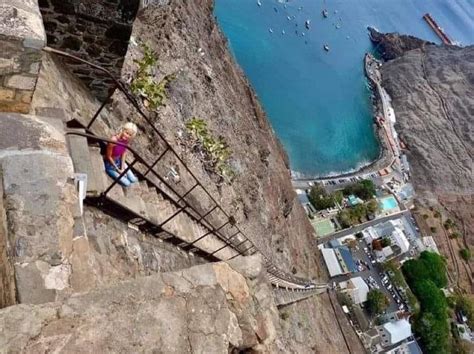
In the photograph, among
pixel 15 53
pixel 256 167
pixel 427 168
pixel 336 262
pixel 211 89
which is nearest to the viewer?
pixel 15 53

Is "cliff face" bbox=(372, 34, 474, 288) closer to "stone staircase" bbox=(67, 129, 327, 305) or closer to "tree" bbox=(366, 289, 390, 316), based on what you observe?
"tree" bbox=(366, 289, 390, 316)

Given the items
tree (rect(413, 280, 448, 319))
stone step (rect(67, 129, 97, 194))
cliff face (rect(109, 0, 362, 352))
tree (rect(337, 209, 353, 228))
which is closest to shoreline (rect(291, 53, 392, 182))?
tree (rect(337, 209, 353, 228))

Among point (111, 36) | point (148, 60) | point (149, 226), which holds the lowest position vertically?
point (148, 60)

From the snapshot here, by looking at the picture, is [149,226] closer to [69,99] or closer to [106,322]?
[69,99]

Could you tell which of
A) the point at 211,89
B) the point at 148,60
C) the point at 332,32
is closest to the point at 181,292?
the point at 148,60

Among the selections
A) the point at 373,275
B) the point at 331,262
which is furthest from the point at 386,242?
the point at 331,262

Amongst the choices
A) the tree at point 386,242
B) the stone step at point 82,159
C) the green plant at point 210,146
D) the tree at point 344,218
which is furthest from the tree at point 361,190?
the stone step at point 82,159

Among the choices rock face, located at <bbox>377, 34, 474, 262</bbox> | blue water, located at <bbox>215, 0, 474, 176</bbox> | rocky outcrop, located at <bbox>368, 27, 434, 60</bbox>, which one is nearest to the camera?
blue water, located at <bbox>215, 0, 474, 176</bbox>

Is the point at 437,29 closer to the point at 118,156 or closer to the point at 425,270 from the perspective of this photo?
the point at 425,270
